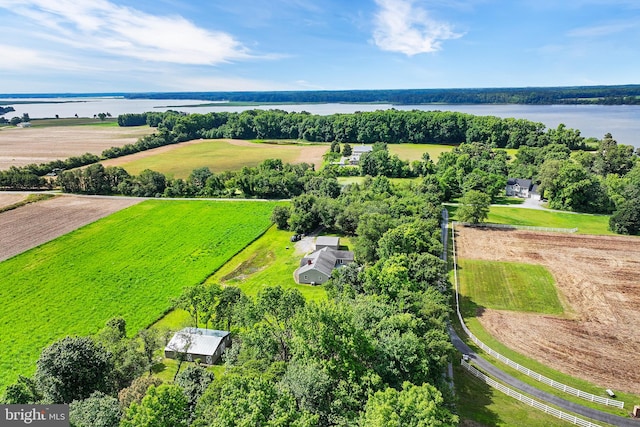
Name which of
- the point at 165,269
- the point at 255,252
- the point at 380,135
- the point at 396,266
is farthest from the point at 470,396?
the point at 380,135

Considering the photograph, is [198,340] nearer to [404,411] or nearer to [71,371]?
[71,371]

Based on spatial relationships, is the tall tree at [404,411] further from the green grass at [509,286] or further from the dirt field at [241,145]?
the dirt field at [241,145]

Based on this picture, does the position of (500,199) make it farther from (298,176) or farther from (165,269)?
(165,269)

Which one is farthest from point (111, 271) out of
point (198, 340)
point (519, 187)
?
point (519, 187)

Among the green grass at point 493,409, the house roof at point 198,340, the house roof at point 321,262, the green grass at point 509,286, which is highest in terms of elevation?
the house roof at point 321,262

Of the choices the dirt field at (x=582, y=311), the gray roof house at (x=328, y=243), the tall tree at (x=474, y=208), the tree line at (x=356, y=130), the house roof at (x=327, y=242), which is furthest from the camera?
the tree line at (x=356, y=130)

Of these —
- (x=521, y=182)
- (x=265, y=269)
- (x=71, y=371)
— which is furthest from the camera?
(x=521, y=182)

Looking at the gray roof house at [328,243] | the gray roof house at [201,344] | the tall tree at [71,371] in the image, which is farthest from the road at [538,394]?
the tall tree at [71,371]

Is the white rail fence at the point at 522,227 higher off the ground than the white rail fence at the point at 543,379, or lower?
higher
